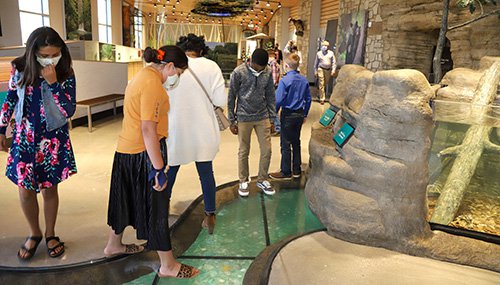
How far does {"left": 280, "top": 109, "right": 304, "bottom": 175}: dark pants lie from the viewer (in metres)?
4.05

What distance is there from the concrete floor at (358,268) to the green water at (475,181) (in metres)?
0.61

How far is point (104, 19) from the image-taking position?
50.9 ft

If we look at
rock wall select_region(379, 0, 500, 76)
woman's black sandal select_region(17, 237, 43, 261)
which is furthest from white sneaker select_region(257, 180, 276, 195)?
rock wall select_region(379, 0, 500, 76)

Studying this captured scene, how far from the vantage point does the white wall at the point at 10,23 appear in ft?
27.9

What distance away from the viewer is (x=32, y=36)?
2.17m

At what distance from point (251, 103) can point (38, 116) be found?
1767mm

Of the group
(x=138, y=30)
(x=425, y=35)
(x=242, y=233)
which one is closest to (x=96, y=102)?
(x=242, y=233)

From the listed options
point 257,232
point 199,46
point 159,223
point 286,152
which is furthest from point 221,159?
point 159,223

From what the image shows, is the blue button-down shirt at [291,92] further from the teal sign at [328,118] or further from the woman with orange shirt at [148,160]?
the woman with orange shirt at [148,160]

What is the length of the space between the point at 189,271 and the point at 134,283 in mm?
321

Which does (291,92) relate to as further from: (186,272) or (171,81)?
(186,272)

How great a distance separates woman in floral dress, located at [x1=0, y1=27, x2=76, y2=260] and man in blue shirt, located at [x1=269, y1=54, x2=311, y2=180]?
7.13 ft

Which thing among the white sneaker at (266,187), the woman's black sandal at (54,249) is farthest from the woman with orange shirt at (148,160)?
the white sneaker at (266,187)

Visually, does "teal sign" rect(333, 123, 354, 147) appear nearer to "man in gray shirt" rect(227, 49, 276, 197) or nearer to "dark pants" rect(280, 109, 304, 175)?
"man in gray shirt" rect(227, 49, 276, 197)
